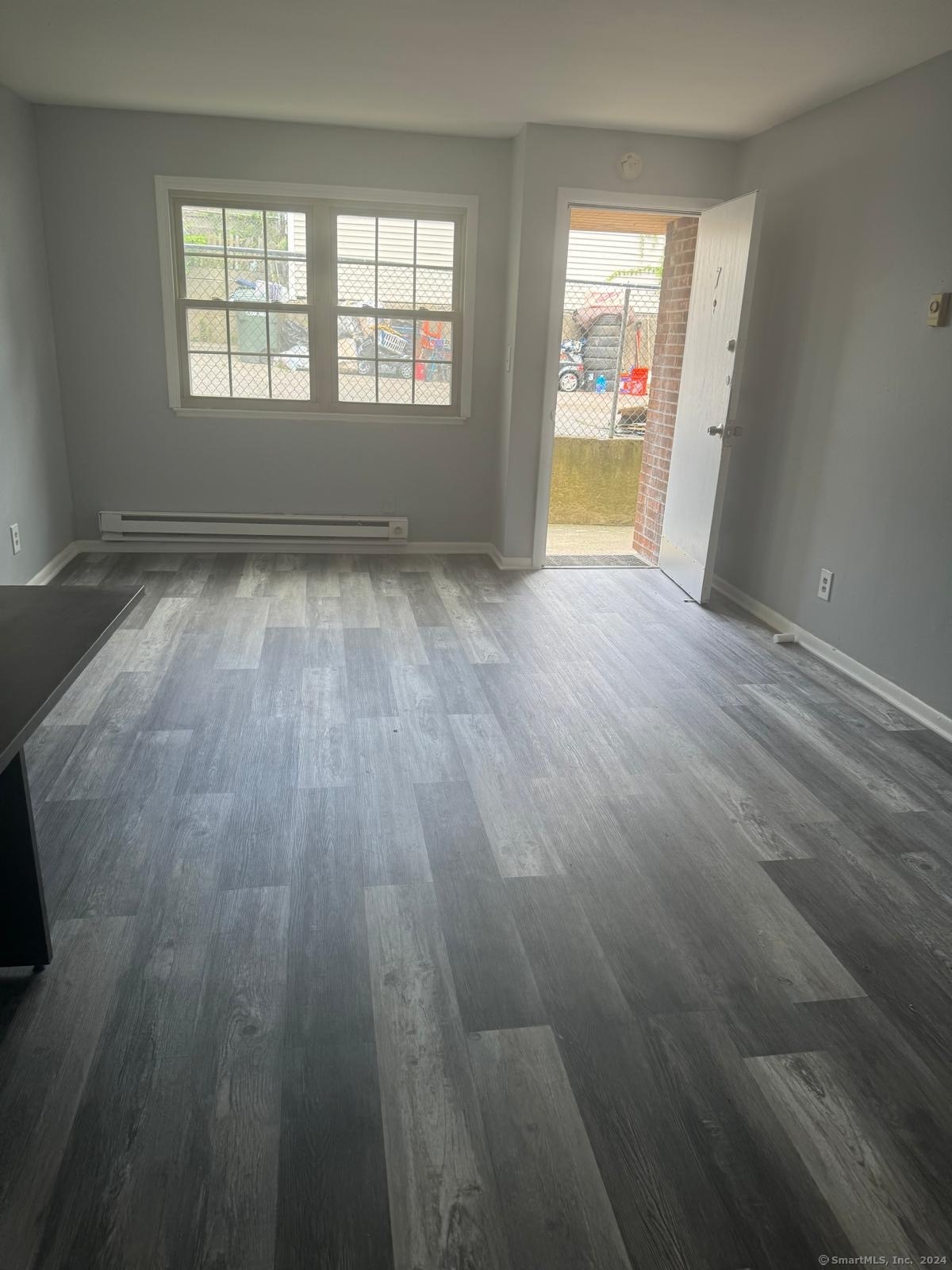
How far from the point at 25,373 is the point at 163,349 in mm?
802

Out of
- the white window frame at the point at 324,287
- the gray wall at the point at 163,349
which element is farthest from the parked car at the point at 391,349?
the gray wall at the point at 163,349

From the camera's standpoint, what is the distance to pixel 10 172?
417 cm

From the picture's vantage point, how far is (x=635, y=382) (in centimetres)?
752

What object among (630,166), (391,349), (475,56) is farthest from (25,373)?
(630,166)

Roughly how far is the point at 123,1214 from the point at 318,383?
452 centimetres

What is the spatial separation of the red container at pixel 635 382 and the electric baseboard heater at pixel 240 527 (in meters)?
3.13

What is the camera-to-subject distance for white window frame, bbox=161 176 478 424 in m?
4.75

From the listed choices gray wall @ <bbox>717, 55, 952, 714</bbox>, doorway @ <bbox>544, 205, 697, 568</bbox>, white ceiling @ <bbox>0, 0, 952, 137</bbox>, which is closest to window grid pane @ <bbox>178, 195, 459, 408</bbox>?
white ceiling @ <bbox>0, 0, 952, 137</bbox>

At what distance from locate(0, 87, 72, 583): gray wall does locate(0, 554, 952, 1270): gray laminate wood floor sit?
130 cm

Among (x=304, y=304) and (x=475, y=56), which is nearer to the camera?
(x=475, y=56)

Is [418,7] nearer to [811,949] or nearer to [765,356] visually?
[765,356]

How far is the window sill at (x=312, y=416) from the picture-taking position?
16.6 ft

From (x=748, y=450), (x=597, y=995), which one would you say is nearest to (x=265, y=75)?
(x=748, y=450)

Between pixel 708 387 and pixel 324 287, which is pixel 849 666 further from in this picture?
pixel 324 287
